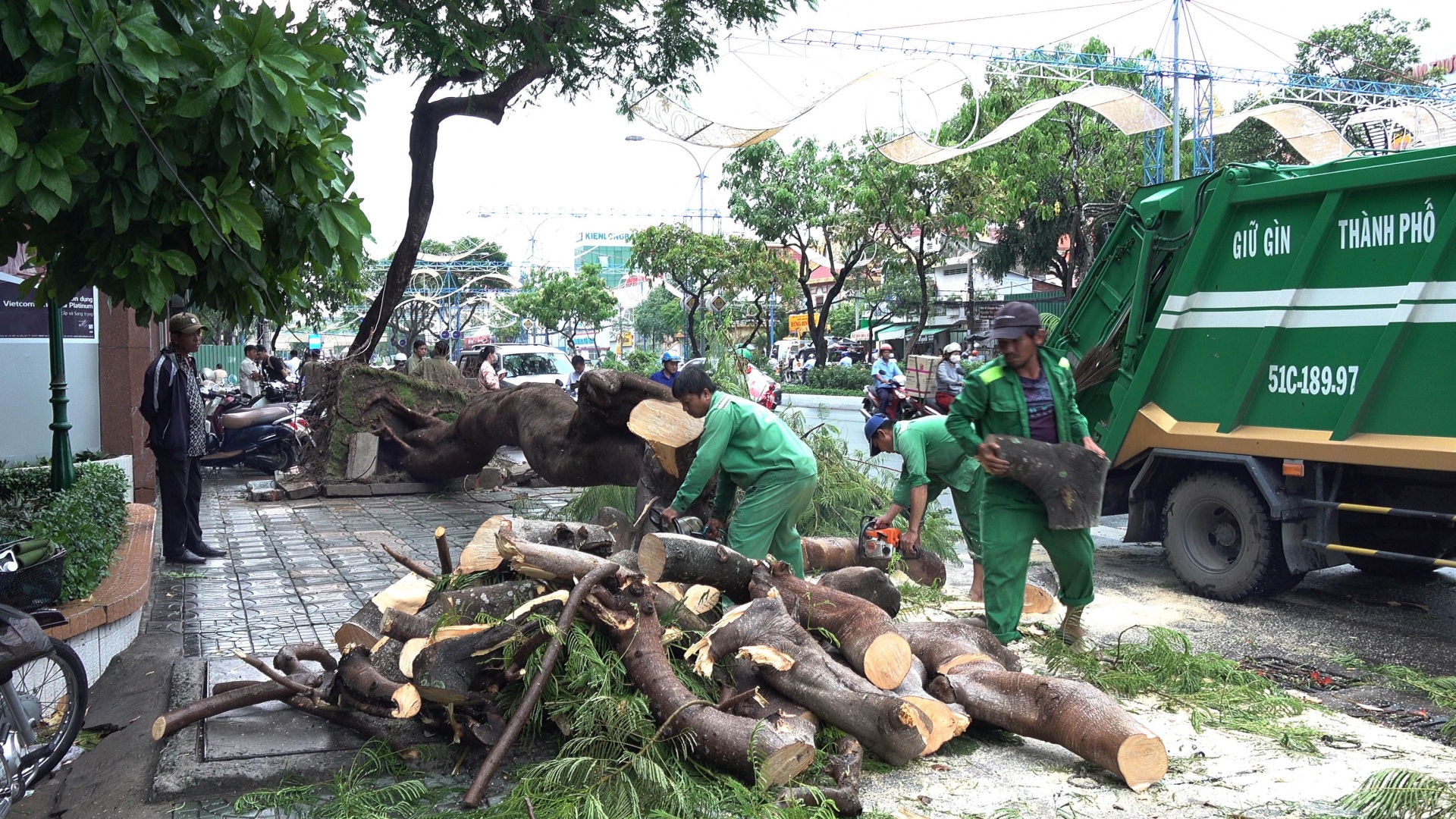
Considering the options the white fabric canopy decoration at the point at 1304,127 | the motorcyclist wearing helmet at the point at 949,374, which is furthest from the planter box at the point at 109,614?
the white fabric canopy decoration at the point at 1304,127

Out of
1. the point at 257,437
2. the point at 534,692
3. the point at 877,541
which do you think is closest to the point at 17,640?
the point at 534,692

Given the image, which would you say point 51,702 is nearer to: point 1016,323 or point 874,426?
point 1016,323

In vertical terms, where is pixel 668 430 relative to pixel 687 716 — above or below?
above

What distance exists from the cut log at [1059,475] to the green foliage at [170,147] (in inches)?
115

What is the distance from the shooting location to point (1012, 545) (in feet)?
16.8

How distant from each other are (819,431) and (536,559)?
4.82m

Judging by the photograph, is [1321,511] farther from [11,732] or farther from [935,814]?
[11,732]

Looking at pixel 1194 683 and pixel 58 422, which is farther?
pixel 58 422

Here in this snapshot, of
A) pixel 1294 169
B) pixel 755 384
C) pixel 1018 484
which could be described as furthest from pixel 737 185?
pixel 1018 484

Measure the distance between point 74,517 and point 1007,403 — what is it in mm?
4451

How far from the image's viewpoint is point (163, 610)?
21.0ft

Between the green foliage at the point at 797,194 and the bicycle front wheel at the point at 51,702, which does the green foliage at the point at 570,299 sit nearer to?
the green foliage at the point at 797,194

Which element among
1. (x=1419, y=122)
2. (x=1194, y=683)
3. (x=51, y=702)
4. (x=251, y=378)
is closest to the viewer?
(x=51, y=702)

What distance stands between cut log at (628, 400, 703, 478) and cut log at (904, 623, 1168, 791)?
8.14ft
